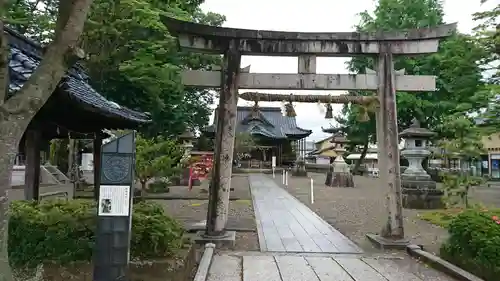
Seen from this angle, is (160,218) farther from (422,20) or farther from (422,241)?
(422,20)

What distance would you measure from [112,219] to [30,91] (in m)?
1.39

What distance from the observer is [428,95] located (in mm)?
27531

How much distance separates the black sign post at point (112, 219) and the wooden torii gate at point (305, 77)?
406cm

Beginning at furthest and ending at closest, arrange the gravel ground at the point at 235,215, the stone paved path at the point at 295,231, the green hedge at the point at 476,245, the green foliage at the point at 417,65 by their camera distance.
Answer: the green foliage at the point at 417,65
the gravel ground at the point at 235,215
the stone paved path at the point at 295,231
the green hedge at the point at 476,245

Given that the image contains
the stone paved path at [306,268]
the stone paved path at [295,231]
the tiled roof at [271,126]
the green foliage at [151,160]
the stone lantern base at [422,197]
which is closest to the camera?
the stone paved path at [306,268]

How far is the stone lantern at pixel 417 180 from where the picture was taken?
48.4ft

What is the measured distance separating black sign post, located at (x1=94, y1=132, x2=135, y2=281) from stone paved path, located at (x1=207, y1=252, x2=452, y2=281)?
2.01 m

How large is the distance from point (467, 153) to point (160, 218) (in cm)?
973

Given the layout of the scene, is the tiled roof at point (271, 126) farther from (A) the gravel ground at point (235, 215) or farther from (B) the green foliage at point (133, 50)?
(B) the green foliage at point (133, 50)

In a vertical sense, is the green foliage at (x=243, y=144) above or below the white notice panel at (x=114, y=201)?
above

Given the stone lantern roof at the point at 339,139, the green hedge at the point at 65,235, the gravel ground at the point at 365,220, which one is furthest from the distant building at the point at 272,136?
the green hedge at the point at 65,235

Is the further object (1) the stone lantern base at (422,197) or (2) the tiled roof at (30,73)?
(1) the stone lantern base at (422,197)

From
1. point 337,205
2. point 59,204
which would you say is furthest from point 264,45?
point 337,205

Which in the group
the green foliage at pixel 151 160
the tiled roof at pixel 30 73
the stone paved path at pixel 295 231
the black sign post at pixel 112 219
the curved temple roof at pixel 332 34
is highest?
the curved temple roof at pixel 332 34
